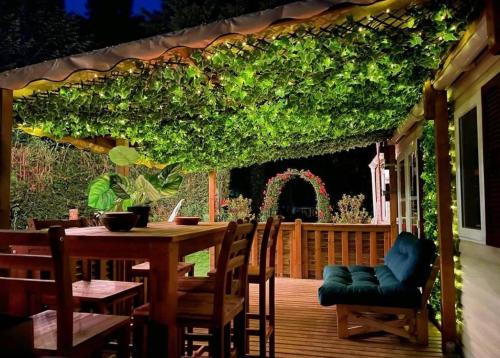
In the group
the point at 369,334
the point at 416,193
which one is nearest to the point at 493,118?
the point at 369,334

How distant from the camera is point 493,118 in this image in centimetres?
234

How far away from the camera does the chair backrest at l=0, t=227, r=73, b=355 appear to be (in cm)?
148

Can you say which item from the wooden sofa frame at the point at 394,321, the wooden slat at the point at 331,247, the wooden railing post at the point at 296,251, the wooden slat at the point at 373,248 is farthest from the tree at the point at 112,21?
the wooden sofa frame at the point at 394,321

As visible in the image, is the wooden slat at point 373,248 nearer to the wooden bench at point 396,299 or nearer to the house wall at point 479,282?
the wooden bench at point 396,299

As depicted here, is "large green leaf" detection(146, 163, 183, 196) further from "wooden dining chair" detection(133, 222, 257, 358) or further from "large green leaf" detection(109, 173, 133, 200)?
"wooden dining chair" detection(133, 222, 257, 358)

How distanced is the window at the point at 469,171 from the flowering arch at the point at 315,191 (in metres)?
4.10

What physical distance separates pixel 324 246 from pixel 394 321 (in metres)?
2.67

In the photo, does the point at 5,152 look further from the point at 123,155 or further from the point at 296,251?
the point at 296,251

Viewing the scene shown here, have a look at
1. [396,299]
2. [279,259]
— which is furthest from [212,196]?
[396,299]

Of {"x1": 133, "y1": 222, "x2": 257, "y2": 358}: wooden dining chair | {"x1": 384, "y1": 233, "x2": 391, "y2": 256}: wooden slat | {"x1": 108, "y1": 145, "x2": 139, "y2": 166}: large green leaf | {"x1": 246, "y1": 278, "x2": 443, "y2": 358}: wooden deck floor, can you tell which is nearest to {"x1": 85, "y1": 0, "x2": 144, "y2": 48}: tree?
{"x1": 384, "y1": 233, "x2": 391, "y2": 256}: wooden slat

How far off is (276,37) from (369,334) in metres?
2.61

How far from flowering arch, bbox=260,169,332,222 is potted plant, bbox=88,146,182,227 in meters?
4.84

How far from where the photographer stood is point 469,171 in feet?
9.56

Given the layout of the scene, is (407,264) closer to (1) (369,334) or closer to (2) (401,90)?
(1) (369,334)
